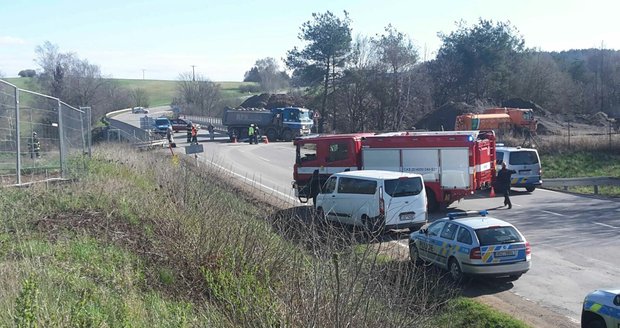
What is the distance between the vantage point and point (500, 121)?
49.7 metres

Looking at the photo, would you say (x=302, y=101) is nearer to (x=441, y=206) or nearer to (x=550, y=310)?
(x=441, y=206)

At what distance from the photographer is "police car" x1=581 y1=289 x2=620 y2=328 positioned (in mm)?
8953

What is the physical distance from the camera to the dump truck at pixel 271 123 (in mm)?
58844

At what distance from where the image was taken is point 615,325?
8.97m

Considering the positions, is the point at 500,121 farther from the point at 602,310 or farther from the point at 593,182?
the point at 602,310

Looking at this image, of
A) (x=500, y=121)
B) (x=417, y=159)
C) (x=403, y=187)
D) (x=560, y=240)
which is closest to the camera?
(x=560, y=240)

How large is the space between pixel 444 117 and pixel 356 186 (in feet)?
135

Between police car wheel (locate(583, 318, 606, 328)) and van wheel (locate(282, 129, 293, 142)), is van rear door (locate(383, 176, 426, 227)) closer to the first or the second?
police car wheel (locate(583, 318, 606, 328))

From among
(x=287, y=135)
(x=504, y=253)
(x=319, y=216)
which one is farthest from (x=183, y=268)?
(x=287, y=135)

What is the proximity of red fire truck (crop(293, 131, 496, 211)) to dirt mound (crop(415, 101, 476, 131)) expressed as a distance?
33357mm

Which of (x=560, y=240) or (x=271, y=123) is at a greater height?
(x=271, y=123)

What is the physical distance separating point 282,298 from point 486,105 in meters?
59.5

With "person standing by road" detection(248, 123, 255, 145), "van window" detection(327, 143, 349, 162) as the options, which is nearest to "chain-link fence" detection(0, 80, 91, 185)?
"van window" detection(327, 143, 349, 162)

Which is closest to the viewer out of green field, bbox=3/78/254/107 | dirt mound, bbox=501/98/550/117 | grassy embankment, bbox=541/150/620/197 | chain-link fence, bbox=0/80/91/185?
chain-link fence, bbox=0/80/91/185
